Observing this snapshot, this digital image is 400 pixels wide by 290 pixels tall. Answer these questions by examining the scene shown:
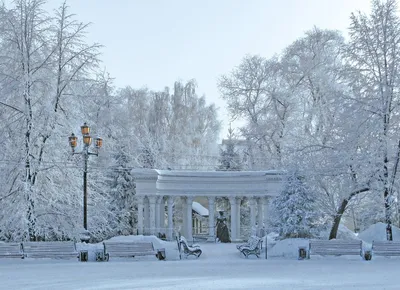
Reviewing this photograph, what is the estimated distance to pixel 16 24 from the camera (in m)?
23.7

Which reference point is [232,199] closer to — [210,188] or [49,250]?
[210,188]

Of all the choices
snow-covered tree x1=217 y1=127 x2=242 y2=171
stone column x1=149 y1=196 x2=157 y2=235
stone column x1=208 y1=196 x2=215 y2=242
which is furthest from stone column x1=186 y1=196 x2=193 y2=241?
snow-covered tree x1=217 y1=127 x2=242 y2=171

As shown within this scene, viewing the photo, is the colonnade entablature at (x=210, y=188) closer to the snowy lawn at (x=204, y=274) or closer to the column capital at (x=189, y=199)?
the column capital at (x=189, y=199)

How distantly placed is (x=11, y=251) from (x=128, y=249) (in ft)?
13.3

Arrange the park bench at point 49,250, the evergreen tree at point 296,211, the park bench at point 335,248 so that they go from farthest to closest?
the evergreen tree at point 296,211
the park bench at point 335,248
the park bench at point 49,250

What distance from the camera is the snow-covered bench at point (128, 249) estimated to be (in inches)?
810

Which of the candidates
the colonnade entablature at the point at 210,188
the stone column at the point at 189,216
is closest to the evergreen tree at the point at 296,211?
the colonnade entablature at the point at 210,188

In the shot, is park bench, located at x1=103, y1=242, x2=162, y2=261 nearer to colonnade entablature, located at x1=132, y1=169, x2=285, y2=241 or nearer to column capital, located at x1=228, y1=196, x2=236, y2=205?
colonnade entablature, located at x1=132, y1=169, x2=285, y2=241

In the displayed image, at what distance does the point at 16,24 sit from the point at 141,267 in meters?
11.9

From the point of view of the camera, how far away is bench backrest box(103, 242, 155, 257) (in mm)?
20578

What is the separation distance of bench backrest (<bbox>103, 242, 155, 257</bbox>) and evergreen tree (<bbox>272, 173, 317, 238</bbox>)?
572 centimetres

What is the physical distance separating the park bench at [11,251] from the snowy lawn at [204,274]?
0.18 meters

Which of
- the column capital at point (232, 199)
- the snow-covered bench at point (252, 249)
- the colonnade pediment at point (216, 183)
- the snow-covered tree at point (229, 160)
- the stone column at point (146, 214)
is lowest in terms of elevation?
the snow-covered bench at point (252, 249)

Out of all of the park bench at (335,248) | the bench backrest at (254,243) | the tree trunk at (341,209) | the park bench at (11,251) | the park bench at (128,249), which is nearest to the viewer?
the park bench at (11,251)
